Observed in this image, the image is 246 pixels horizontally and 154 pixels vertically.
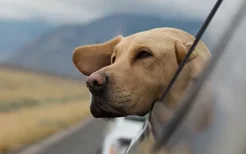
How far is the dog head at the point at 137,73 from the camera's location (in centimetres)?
292

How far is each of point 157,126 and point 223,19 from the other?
1.78ft

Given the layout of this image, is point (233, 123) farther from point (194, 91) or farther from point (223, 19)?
point (223, 19)

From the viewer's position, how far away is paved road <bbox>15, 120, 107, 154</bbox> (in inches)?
646

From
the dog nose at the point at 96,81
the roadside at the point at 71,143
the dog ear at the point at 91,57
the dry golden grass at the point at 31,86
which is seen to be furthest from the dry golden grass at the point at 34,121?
the dog nose at the point at 96,81

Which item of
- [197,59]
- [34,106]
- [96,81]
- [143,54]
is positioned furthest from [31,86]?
[197,59]

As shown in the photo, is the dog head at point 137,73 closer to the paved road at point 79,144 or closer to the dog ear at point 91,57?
the dog ear at point 91,57

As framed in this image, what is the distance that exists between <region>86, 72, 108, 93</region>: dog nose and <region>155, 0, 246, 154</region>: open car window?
0.99 meters

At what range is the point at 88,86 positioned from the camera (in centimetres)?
282

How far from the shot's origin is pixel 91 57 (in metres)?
3.40

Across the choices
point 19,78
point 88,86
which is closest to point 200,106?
point 88,86

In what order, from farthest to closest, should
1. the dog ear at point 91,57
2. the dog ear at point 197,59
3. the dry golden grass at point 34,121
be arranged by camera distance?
the dry golden grass at point 34,121, the dog ear at point 91,57, the dog ear at point 197,59

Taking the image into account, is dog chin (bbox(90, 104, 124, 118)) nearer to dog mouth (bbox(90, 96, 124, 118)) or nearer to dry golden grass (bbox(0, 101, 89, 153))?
dog mouth (bbox(90, 96, 124, 118))

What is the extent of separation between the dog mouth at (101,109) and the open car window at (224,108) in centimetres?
112

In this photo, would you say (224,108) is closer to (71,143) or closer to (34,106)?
(71,143)
